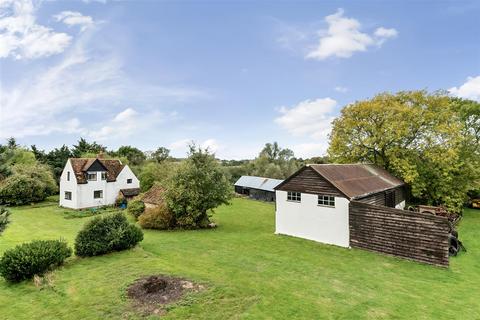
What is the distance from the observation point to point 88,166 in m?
33.3

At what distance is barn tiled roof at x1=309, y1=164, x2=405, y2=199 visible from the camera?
17006 mm

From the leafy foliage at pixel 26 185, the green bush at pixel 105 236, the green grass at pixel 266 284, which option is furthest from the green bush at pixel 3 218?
the leafy foliage at pixel 26 185

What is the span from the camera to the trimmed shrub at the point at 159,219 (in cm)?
2173

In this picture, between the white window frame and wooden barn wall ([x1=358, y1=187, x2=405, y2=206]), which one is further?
wooden barn wall ([x1=358, y1=187, x2=405, y2=206])

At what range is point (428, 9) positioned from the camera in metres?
18.5

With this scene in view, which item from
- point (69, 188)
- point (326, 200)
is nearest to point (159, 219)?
point (326, 200)

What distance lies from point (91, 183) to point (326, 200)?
28772mm

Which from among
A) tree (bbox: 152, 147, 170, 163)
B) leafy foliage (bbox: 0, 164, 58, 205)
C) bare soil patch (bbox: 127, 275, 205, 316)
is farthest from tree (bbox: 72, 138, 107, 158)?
bare soil patch (bbox: 127, 275, 205, 316)

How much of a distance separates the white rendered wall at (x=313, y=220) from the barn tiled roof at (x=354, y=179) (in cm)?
125

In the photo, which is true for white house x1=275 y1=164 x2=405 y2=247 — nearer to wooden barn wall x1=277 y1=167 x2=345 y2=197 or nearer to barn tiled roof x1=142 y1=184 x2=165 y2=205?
wooden barn wall x1=277 y1=167 x2=345 y2=197

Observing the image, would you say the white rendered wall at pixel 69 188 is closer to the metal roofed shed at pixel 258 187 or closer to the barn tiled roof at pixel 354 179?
the metal roofed shed at pixel 258 187

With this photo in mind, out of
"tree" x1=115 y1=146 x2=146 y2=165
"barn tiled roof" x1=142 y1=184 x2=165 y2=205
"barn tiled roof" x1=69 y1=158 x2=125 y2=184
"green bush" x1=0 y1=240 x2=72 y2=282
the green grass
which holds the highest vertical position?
"tree" x1=115 y1=146 x2=146 y2=165

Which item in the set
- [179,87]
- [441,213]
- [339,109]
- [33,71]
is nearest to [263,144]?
[339,109]

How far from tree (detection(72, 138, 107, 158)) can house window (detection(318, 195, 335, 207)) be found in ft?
156
